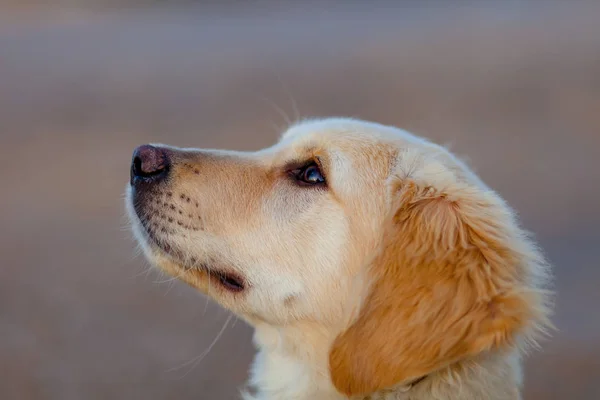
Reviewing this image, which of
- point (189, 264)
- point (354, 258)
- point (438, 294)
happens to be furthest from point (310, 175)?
point (438, 294)

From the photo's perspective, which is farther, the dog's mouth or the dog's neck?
the dog's mouth

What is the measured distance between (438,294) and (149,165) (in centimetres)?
112

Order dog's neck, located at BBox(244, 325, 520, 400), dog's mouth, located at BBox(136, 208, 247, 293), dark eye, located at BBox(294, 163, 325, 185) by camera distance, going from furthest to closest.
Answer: dark eye, located at BBox(294, 163, 325, 185) < dog's mouth, located at BBox(136, 208, 247, 293) < dog's neck, located at BBox(244, 325, 520, 400)

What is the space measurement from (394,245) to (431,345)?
372 millimetres

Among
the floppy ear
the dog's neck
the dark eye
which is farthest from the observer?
the dark eye

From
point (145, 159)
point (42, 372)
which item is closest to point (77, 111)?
point (42, 372)

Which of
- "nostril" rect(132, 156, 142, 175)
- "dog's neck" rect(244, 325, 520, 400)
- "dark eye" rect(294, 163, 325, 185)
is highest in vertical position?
"dark eye" rect(294, 163, 325, 185)

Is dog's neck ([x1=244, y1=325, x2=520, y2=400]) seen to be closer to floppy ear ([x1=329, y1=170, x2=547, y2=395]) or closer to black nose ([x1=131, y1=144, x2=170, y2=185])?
floppy ear ([x1=329, y1=170, x2=547, y2=395])

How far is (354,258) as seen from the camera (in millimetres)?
2930

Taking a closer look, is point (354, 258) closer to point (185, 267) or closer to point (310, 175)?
point (310, 175)

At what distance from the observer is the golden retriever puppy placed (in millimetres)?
2672

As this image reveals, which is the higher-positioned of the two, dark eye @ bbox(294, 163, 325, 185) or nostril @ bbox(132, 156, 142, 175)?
dark eye @ bbox(294, 163, 325, 185)

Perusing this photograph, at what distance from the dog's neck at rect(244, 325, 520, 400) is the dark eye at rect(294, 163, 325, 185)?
53 cm

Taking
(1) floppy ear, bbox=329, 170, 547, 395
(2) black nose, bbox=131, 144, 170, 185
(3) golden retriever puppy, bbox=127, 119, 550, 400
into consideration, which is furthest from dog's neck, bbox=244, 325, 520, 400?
(2) black nose, bbox=131, 144, 170, 185
